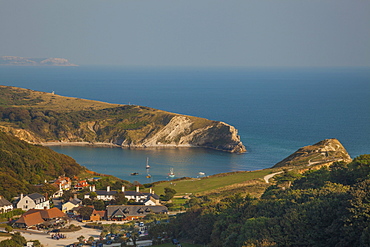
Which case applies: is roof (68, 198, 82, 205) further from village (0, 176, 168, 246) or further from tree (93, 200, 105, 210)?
tree (93, 200, 105, 210)

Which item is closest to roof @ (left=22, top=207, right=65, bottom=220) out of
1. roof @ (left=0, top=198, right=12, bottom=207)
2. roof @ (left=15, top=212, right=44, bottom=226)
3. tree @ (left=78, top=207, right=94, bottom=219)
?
roof @ (left=15, top=212, right=44, bottom=226)

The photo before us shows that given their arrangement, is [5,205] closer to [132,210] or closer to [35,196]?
[35,196]

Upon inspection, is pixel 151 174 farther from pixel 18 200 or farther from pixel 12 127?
pixel 12 127

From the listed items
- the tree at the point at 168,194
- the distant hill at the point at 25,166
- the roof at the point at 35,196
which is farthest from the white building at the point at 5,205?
the tree at the point at 168,194

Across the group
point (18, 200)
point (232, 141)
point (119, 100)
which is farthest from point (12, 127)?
point (119, 100)

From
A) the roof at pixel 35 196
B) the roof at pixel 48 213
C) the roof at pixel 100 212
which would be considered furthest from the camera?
the roof at pixel 35 196

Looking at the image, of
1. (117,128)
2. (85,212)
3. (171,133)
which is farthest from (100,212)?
(117,128)

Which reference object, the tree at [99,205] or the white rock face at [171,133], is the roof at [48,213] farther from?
the white rock face at [171,133]
